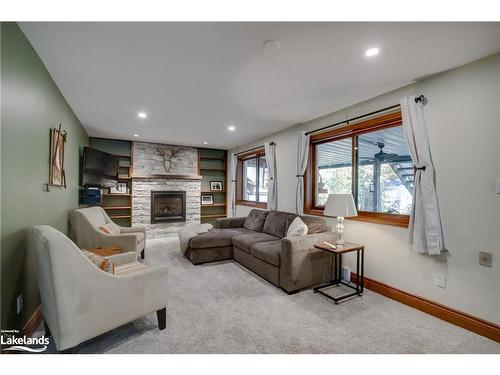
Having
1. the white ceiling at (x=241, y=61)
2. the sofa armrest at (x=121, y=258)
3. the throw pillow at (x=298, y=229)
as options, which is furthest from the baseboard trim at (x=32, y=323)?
the throw pillow at (x=298, y=229)

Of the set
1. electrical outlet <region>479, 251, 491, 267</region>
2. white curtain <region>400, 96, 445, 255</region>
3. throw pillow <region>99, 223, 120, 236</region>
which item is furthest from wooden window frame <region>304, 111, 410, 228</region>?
throw pillow <region>99, 223, 120, 236</region>

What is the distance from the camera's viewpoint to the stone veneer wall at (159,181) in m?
Answer: 5.68

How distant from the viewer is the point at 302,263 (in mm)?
2768

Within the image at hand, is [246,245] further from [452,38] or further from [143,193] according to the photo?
[143,193]

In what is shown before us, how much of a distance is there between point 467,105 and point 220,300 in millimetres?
3123

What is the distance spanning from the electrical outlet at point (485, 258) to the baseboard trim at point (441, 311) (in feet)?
1.60

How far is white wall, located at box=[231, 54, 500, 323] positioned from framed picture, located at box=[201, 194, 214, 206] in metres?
4.96

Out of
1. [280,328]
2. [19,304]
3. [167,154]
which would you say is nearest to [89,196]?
[167,154]

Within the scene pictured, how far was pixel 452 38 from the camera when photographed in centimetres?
175

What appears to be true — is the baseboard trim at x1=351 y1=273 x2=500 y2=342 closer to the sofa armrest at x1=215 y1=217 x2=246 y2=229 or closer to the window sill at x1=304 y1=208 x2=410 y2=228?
the window sill at x1=304 y1=208 x2=410 y2=228

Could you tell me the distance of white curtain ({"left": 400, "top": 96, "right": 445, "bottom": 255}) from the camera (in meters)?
2.26

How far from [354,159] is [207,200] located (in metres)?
4.46

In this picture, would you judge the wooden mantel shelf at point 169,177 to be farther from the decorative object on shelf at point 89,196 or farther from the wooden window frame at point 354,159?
the wooden window frame at point 354,159
